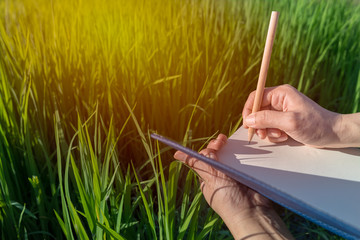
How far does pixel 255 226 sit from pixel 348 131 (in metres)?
0.29

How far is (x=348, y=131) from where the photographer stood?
0.79m

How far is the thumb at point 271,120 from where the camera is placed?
74 centimetres

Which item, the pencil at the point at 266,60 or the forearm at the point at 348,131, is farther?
the forearm at the point at 348,131

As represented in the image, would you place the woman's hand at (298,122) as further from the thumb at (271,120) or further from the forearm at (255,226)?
the forearm at (255,226)

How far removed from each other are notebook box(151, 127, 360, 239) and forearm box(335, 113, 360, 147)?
0.02m

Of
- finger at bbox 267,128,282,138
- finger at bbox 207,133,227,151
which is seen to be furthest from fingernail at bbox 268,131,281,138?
finger at bbox 207,133,227,151

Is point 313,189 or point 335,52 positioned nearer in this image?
point 313,189

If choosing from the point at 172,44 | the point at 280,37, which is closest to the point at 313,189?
the point at 172,44

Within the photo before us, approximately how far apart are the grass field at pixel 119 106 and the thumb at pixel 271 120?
0.13 meters

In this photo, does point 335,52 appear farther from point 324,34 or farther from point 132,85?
point 132,85

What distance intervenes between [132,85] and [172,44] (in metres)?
0.24

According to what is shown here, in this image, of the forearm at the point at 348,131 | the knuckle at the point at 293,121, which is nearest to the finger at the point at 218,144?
the knuckle at the point at 293,121

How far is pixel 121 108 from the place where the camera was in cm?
100

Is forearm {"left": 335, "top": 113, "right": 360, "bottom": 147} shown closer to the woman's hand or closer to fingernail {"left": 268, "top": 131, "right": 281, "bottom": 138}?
the woman's hand
